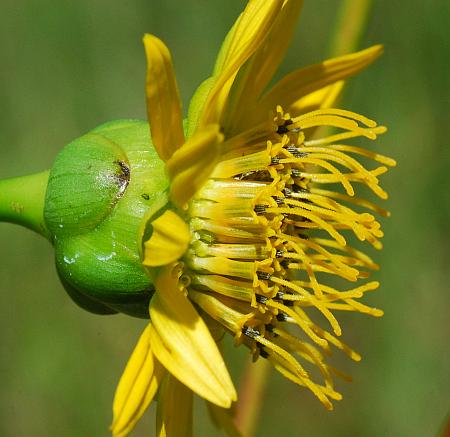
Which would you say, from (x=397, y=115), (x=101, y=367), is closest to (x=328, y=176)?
(x=101, y=367)

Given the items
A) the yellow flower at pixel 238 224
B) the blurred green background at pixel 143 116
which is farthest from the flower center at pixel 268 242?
the blurred green background at pixel 143 116

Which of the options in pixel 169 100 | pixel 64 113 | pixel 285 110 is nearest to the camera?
pixel 169 100

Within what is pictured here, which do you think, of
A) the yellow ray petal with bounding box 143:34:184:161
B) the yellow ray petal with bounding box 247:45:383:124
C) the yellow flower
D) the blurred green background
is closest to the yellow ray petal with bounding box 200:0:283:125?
the yellow flower

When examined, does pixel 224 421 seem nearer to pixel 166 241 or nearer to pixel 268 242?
pixel 268 242

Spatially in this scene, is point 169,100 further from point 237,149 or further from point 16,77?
point 16,77

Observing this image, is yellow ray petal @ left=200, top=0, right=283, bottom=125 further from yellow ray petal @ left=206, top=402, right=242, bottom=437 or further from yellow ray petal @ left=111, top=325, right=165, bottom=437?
Answer: yellow ray petal @ left=206, top=402, right=242, bottom=437

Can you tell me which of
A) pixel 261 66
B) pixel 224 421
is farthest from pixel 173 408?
pixel 261 66
